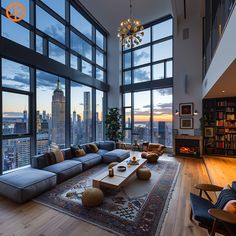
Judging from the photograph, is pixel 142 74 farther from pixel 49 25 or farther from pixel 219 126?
pixel 49 25

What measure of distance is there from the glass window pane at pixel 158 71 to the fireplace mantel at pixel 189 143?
3.10 m

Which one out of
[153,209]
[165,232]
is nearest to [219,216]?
[165,232]

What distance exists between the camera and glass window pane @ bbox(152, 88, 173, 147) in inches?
290

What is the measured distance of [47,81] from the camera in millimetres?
5105

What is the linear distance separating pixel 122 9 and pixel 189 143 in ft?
21.5

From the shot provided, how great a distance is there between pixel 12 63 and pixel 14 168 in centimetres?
291

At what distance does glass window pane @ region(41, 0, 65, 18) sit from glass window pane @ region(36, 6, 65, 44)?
35cm

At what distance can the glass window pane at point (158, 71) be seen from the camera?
24.6 feet

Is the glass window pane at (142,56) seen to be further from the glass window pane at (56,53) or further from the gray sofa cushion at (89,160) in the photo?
the gray sofa cushion at (89,160)

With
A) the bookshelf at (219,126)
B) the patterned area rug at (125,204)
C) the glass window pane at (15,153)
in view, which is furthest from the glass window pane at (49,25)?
the bookshelf at (219,126)

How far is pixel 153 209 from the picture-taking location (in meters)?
2.66

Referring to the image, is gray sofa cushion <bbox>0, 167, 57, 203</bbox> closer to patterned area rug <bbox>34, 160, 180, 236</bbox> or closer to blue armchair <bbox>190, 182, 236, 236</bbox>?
patterned area rug <bbox>34, 160, 180, 236</bbox>

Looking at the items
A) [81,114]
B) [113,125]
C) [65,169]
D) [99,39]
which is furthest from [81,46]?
[65,169]

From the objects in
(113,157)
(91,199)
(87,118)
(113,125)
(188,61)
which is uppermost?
(188,61)
